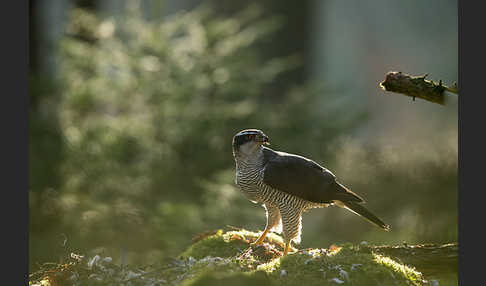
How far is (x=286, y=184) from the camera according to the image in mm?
2619

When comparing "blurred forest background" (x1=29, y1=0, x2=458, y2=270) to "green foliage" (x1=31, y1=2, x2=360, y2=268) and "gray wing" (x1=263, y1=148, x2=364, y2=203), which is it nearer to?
"green foliage" (x1=31, y1=2, x2=360, y2=268)

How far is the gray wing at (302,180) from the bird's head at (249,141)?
0.45 feet

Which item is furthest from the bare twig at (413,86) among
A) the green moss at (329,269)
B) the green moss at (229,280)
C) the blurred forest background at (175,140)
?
the blurred forest background at (175,140)

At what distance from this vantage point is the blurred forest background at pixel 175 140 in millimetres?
4668

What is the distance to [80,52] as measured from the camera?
17.7 feet

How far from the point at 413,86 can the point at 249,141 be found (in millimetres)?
885

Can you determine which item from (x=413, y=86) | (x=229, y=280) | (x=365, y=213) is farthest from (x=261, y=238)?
(x=413, y=86)

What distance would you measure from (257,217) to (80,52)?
2.71 metres

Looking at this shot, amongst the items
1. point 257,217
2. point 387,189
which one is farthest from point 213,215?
point 387,189

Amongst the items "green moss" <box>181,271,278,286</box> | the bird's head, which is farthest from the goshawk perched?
"green moss" <box>181,271,278,286</box>

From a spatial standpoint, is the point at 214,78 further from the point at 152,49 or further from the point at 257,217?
the point at 257,217

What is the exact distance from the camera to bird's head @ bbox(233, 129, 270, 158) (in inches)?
101

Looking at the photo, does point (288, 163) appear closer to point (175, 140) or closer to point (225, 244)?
point (225, 244)

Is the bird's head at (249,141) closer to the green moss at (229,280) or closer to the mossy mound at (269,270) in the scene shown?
the mossy mound at (269,270)
